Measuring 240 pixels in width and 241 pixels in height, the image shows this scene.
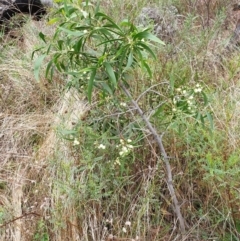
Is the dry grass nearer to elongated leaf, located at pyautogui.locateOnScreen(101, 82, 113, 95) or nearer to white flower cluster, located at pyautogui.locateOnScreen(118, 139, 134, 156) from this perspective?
white flower cluster, located at pyautogui.locateOnScreen(118, 139, 134, 156)

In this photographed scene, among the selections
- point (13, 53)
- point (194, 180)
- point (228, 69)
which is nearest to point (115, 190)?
point (194, 180)

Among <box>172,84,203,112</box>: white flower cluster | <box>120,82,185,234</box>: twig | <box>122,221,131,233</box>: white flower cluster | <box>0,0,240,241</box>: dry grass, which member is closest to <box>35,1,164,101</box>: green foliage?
<box>120,82,185,234</box>: twig

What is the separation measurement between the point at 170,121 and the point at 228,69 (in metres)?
1.10

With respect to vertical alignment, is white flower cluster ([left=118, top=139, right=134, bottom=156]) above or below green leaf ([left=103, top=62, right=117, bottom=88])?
below

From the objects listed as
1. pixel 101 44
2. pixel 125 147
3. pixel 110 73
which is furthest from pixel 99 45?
pixel 125 147

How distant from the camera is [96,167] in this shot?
194 cm

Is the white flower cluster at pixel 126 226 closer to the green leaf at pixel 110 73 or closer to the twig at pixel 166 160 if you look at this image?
the twig at pixel 166 160

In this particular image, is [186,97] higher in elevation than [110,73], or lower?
lower

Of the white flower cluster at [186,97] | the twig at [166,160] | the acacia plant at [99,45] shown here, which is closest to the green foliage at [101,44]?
the acacia plant at [99,45]

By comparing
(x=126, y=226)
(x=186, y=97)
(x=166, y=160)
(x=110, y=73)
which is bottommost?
(x=126, y=226)

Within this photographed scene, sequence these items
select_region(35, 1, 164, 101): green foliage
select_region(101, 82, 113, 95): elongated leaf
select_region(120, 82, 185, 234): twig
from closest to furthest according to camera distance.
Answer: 1. select_region(35, 1, 164, 101): green foliage
2. select_region(101, 82, 113, 95): elongated leaf
3. select_region(120, 82, 185, 234): twig

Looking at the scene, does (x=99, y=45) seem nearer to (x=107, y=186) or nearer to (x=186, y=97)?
(x=186, y=97)

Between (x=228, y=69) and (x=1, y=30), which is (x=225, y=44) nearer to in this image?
(x=228, y=69)

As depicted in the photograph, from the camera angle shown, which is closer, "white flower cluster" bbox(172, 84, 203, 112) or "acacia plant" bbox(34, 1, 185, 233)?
"acacia plant" bbox(34, 1, 185, 233)
